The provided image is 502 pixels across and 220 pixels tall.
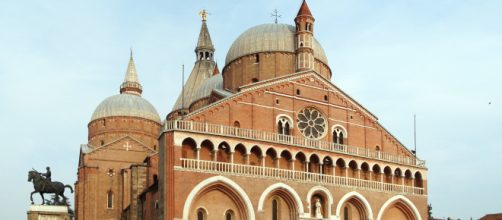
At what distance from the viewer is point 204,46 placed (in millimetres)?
83125

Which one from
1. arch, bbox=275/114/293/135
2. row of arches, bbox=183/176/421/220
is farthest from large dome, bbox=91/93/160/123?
row of arches, bbox=183/176/421/220

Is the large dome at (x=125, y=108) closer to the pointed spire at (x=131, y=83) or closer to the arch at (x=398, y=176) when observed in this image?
the pointed spire at (x=131, y=83)

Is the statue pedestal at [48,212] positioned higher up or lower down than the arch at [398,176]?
lower down

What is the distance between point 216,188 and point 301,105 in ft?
29.9

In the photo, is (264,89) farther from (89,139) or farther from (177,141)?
(89,139)

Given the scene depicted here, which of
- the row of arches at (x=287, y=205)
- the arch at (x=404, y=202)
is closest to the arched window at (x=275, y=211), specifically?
the row of arches at (x=287, y=205)

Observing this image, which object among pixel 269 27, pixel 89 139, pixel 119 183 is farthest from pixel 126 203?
pixel 269 27

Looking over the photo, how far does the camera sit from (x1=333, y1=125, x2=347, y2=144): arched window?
50.1 m

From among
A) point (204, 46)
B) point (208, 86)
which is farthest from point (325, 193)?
point (204, 46)

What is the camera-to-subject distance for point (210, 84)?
6675 centimetres

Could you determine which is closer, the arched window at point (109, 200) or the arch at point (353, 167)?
the arch at point (353, 167)

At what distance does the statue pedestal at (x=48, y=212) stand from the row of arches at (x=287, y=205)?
22.6 feet

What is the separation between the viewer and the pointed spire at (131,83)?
77.4m

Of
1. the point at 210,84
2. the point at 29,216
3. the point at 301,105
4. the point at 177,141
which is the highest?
the point at 210,84
